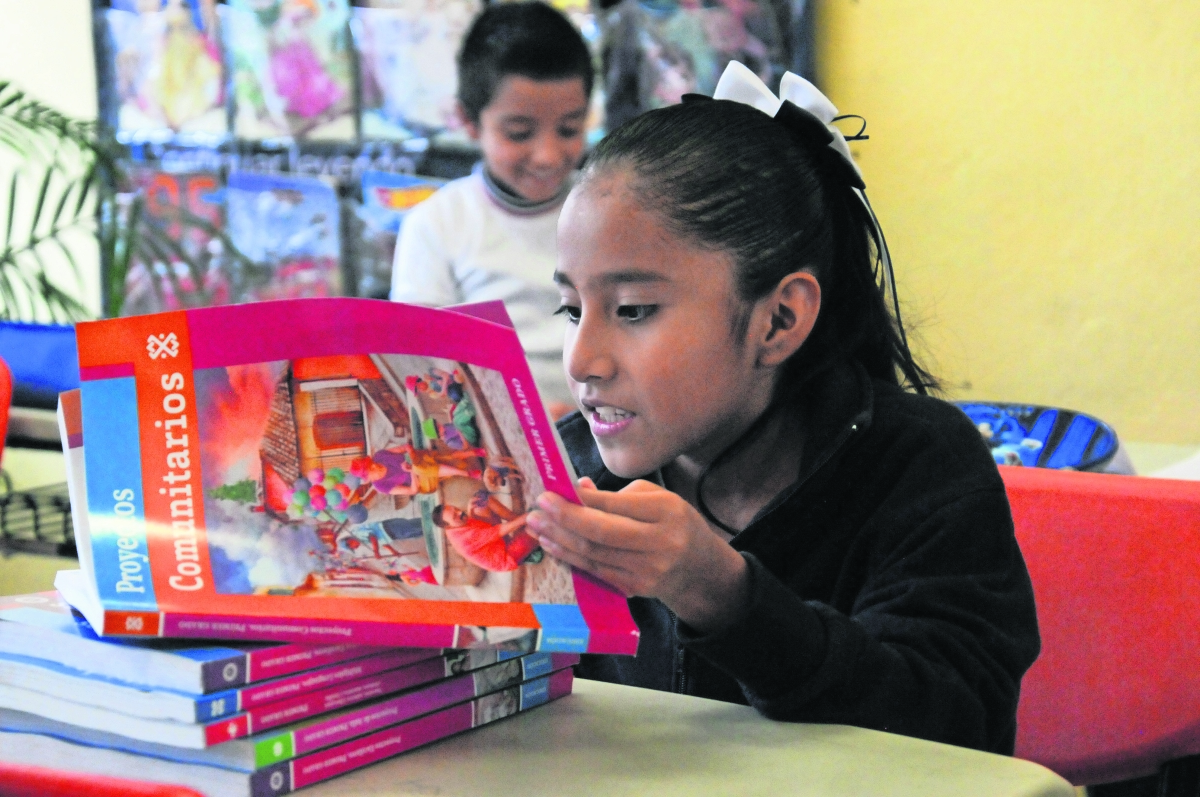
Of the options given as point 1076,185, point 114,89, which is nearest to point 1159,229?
point 1076,185

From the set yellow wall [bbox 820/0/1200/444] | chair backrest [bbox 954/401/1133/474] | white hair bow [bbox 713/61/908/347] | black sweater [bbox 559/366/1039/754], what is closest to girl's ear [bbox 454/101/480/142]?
yellow wall [bbox 820/0/1200/444]

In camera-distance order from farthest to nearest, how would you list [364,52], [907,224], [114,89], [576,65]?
[114,89] < [364,52] < [907,224] < [576,65]

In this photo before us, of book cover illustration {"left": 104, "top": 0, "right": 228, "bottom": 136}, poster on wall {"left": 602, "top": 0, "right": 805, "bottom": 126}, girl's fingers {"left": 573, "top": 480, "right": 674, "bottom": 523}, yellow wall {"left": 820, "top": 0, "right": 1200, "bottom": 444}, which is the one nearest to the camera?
girl's fingers {"left": 573, "top": 480, "right": 674, "bottom": 523}

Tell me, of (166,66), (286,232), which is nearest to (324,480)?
(286,232)

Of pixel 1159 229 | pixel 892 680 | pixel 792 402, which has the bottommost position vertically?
pixel 892 680

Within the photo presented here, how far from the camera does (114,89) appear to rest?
10.7 feet

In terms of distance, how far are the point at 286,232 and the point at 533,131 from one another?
115 centimetres

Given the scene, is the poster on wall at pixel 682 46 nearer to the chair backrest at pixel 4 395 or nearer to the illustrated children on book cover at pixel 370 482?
the chair backrest at pixel 4 395

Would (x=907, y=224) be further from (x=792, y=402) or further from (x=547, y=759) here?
(x=547, y=759)

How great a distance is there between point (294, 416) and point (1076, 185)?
2.03 meters

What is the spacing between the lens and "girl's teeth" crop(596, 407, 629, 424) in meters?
0.83

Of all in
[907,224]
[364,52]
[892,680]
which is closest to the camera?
[892,680]

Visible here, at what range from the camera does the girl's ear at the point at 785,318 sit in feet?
2.88

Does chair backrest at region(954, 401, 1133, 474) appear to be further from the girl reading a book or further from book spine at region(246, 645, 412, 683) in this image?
book spine at region(246, 645, 412, 683)
